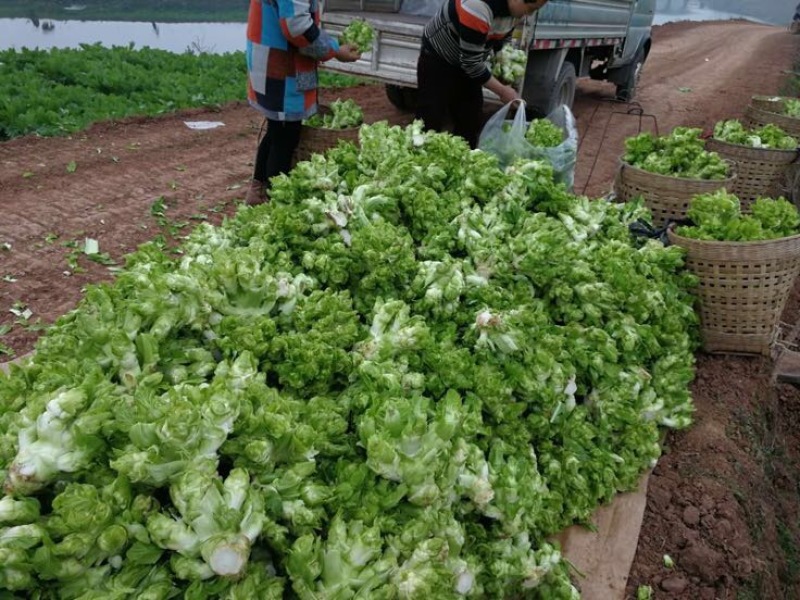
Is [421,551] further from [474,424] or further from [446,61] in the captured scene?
[446,61]

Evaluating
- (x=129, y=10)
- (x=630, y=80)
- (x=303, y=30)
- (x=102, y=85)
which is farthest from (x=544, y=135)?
(x=129, y=10)

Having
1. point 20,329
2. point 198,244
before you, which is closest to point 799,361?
point 198,244

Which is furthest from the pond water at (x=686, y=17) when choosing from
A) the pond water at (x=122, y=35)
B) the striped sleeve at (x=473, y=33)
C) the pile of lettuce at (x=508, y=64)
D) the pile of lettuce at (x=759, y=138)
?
the striped sleeve at (x=473, y=33)

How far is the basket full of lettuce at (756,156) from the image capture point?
544 cm

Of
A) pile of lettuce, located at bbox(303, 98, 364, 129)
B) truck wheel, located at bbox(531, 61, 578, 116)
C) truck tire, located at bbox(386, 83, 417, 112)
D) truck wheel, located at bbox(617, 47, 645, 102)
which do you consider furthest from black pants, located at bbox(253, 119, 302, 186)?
truck wheel, located at bbox(617, 47, 645, 102)

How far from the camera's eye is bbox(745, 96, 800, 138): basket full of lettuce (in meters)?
6.34

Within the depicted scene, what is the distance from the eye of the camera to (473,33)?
182 inches

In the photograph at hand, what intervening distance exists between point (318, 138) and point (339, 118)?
279 mm

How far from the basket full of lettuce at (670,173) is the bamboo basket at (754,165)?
704 mm

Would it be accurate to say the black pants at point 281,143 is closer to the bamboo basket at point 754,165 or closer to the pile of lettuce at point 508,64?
the pile of lettuce at point 508,64

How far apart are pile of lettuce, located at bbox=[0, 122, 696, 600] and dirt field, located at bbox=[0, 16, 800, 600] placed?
0.31 meters

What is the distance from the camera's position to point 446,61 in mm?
5141

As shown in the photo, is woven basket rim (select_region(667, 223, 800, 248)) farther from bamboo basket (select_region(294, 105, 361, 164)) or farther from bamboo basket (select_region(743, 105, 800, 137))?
bamboo basket (select_region(743, 105, 800, 137))

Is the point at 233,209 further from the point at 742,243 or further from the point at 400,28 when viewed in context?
the point at 742,243
